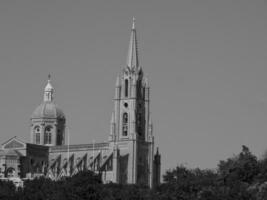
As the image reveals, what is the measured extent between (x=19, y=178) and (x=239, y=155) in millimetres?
54994

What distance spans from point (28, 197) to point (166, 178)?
93.5ft

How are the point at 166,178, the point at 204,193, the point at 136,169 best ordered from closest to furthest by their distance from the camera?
1. the point at 204,193
2. the point at 166,178
3. the point at 136,169

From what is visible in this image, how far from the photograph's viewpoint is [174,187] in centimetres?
14150

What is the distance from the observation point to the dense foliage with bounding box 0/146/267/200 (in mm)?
132125

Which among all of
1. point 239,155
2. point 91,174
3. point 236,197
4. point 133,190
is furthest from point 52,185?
point 236,197

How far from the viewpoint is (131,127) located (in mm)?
199500

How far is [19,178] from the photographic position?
656ft

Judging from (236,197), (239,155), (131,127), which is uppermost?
(131,127)

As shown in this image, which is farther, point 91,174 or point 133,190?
point 91,174

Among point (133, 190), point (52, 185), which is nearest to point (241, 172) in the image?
point (133, 190)

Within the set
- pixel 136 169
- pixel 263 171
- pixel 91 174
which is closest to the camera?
pixel 263 171

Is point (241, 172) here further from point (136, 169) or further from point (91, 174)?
point (136, 169)

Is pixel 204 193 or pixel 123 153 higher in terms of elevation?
pixel 123 153

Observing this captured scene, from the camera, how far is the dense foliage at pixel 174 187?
433 feet
